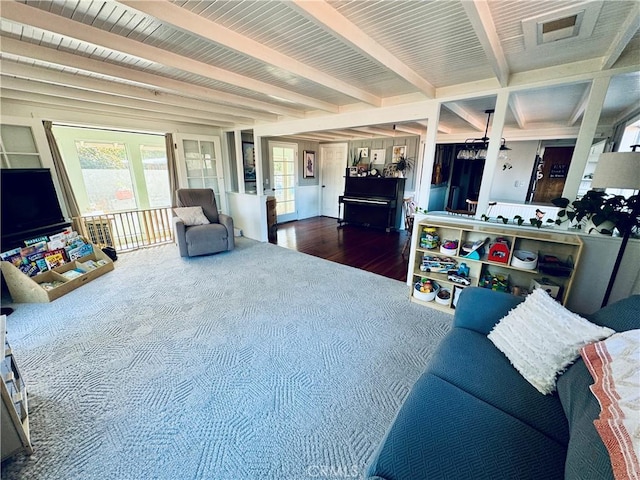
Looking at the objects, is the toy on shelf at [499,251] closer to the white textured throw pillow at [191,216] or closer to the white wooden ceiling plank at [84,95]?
the white textured throw pillow at [191,216]

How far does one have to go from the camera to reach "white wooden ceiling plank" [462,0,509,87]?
1.19 metres

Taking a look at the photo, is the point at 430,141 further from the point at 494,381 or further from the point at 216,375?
the point at 216,375

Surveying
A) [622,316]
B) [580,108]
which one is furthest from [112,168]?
[580,108]

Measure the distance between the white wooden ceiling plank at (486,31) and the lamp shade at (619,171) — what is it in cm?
94

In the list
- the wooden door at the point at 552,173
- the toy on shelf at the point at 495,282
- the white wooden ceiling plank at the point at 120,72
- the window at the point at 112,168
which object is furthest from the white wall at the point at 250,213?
the wooden door at the point at 552,173

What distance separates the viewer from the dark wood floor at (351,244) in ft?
12.1

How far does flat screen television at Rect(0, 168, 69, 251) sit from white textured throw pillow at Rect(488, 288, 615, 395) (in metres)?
4.60

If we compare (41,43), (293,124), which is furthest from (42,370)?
(293,124)

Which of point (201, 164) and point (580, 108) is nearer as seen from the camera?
point (580, 108)

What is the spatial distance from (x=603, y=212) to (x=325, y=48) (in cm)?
242

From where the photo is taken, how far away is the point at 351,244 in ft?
15.2

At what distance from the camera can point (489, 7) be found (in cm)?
134

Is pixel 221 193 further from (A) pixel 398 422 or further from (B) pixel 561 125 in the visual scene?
(B) pixel 561 125

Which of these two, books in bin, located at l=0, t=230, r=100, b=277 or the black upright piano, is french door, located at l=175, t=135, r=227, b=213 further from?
the black upright piano
